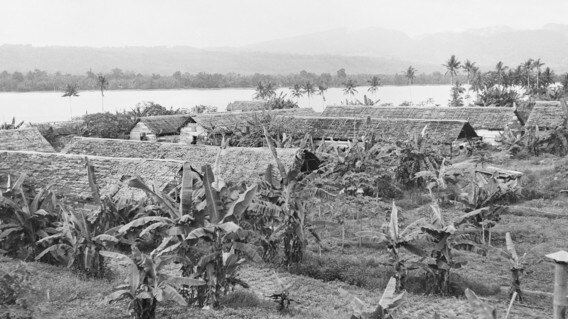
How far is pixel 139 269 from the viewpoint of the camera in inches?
389

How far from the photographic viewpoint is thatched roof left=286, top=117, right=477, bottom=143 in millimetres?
31970

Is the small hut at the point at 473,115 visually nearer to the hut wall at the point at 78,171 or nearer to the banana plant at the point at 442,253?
the hut wall at the point at 78,171

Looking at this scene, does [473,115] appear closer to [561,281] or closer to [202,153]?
[202,153]

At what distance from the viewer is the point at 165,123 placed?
38.5 metres

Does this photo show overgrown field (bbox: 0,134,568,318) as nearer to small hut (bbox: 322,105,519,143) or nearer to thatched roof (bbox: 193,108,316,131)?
thatched roof (bbox: 193,108,316,131)

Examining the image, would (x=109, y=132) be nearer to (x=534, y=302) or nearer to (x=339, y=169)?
(x=339, y=169)

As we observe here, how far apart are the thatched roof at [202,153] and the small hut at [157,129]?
12123 millimetres

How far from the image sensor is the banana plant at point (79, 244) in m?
12.3

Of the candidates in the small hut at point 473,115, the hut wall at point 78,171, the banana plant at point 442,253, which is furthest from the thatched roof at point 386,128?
the banana plant at point 442,253

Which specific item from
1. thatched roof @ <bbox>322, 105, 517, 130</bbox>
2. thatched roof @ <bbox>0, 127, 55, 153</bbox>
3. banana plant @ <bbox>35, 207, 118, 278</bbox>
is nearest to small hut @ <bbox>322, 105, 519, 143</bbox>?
thatched roof @ <bbox>322, 105, 517, 130</bbox>

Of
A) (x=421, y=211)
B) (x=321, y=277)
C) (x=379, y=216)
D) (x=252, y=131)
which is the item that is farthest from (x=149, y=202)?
(x=252, y=131)

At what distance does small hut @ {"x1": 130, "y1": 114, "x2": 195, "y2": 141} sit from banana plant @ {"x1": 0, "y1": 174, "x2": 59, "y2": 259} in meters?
23.2

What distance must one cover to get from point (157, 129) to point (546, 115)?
23514 mm

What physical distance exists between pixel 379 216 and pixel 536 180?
7883 millimetres
